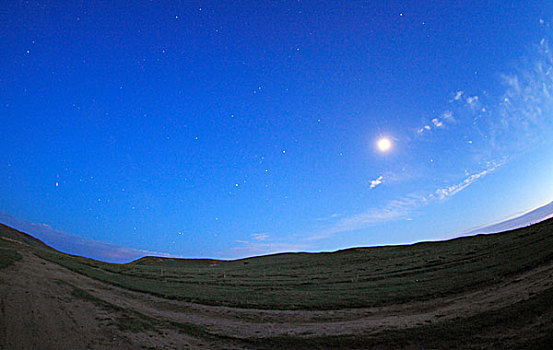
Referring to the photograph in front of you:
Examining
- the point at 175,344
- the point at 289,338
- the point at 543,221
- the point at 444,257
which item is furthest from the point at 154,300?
the point at 543,221

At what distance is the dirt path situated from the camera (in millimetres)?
13492

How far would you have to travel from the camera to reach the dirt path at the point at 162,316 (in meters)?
13.5

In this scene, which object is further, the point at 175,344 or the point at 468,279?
the point at 468,279

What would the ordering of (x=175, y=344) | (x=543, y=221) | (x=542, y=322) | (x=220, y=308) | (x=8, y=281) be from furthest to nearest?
(x=543, y=221), (x=220, y=308), (x=8, y=281), (x=175, y=344), (x=542, y=322)

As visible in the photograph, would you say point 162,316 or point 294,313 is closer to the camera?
point 162,316

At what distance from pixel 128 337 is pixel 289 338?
9.28 metres

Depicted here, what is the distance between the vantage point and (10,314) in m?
13.8

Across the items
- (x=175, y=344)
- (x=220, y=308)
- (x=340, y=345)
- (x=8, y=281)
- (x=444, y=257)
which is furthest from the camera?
(x=444, y=257)

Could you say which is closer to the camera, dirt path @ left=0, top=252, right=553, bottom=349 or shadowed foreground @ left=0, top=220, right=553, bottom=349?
shadowed foreground @ left=0, top=220, right=553, bottom=349

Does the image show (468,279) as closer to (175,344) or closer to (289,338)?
(289,338)

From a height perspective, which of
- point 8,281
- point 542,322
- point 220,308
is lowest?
point 220,308

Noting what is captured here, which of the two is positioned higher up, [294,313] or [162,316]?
[162,316]

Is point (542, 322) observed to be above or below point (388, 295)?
above

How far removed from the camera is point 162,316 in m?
19.8
